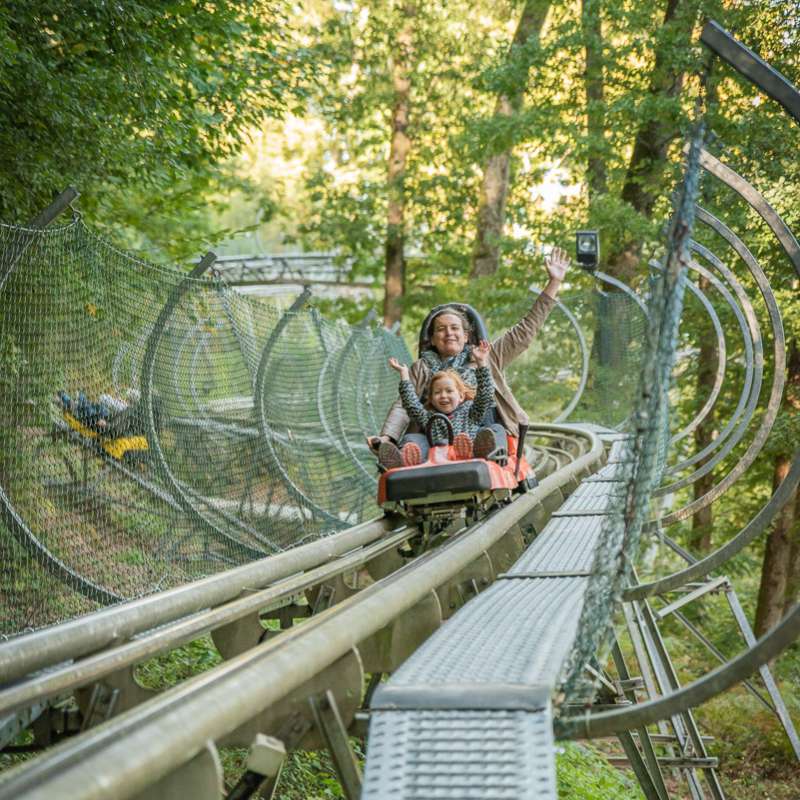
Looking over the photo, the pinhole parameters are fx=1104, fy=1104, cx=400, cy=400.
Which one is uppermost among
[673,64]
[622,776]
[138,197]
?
[673,64]

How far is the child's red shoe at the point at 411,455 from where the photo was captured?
261 inches

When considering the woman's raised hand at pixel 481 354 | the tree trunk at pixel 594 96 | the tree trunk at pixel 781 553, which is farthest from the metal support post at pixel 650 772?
the tree trunk at pixel 594 96

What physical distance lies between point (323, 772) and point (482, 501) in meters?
1.92

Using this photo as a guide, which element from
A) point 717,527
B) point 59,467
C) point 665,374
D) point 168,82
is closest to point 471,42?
point 717,527

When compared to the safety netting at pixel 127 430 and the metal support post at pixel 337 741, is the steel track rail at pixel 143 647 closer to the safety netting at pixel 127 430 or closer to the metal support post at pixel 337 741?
the metal support post at pixel 337 741

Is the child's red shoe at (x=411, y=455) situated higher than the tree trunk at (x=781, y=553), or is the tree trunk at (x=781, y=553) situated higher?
the child's red shoe at (x=411, y=455)

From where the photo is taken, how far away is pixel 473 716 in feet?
7.96

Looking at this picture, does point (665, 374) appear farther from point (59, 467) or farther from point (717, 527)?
point (717, 527)

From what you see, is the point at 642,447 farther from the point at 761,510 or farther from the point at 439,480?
the point at 439,480

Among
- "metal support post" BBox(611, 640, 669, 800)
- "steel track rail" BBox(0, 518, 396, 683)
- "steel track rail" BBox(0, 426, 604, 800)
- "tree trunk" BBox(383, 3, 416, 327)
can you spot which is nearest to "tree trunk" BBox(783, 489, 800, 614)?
"metal support post" BBox(611, 640, 669, 800)

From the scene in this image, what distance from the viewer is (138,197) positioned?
465 inches

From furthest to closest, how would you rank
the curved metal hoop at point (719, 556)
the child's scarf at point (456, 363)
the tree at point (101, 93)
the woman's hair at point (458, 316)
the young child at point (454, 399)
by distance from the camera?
the woman's hair at point (458, 316), the child's scarf at point (456, 363), the young child at point (454, 399), the tree at point (101, 93), the curved metal hoop at point (719, 556)

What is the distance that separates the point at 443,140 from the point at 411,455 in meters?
18.4

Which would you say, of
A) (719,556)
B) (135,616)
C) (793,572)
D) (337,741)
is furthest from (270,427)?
(793,572)
